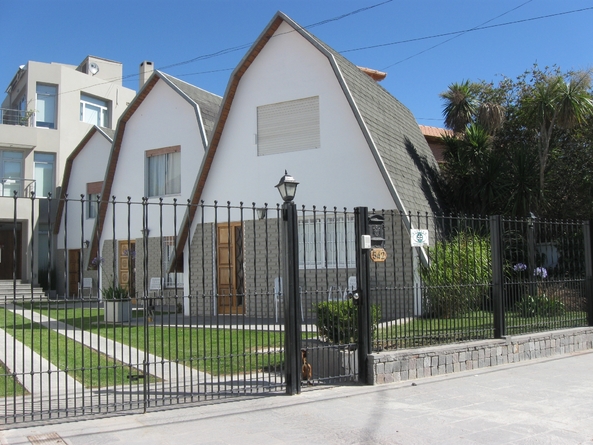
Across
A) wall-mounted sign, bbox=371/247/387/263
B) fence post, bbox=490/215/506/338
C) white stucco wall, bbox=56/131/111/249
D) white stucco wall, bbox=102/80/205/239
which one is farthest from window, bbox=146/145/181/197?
wall-mounted sign, bbox=371/247/387/263

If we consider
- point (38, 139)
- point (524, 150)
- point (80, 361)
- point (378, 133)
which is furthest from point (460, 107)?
point (38, 139)

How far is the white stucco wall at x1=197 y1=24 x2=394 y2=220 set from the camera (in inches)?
567

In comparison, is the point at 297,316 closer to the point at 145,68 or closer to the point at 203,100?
the point at 203,100

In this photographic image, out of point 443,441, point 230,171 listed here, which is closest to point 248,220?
point 230,171

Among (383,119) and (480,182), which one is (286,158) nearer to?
(383,119)

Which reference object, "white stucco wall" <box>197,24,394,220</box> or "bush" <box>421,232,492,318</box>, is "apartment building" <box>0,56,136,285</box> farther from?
"bush" <box>421,232,492,318</box>

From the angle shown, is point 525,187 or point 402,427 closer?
point 402,427

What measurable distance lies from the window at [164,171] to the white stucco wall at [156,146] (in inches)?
6.5

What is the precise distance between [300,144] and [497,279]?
7.06 meters

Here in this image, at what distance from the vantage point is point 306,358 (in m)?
7.75

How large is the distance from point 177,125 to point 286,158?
5531mm

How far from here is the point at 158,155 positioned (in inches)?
779

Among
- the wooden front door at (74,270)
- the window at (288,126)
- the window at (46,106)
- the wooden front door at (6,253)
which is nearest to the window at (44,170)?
the window at (46,106)

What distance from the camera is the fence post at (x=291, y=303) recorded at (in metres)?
7.29
